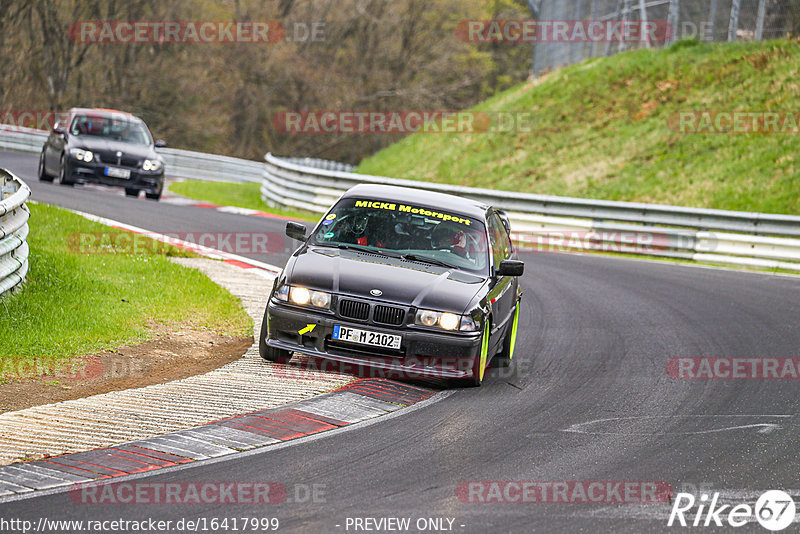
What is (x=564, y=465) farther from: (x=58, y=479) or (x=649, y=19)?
(x=649, y=19)

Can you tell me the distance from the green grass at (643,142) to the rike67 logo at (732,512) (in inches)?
716

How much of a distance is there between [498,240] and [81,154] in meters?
13.7

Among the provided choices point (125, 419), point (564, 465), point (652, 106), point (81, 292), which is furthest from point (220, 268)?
point (652, 106)

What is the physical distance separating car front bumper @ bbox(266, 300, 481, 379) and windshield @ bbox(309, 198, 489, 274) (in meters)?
1.06

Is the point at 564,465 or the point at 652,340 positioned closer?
the point at 564,465

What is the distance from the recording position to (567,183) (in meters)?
27.8

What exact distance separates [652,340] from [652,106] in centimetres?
1984

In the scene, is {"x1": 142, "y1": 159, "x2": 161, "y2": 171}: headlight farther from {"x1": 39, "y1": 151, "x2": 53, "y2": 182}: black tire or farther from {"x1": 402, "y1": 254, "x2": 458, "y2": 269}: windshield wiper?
{"x1": 402, "y1": 254, "x2": 458, "y2": 269}: windshield wiper

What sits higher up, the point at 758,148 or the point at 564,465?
the point at 758,148

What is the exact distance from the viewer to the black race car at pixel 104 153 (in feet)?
70.8

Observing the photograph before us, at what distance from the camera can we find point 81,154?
70.6 ft
